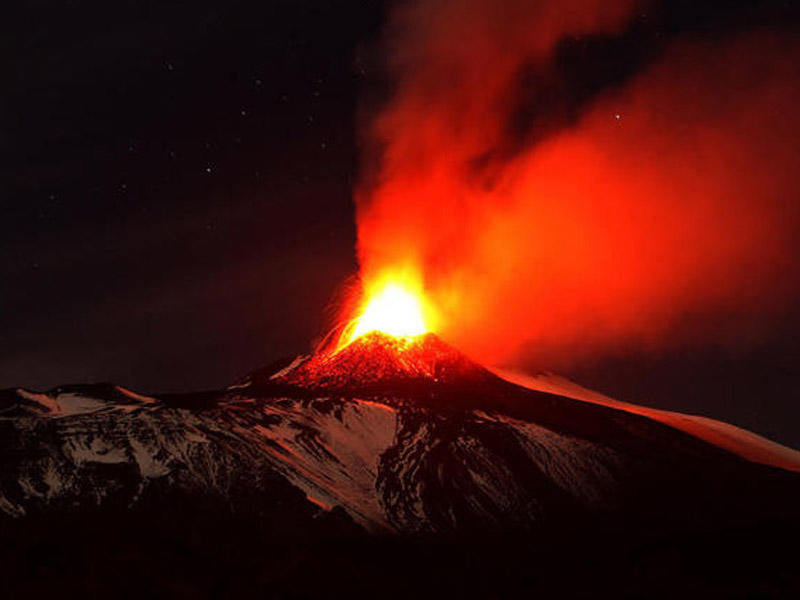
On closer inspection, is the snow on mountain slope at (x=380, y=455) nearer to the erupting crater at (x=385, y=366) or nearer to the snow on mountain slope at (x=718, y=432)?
the erupting crater at (x=385, y=366)

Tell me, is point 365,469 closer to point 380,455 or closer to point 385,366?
point 380,455

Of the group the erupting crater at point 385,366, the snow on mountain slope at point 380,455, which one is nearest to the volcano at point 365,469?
the snow on mountain slope at point 380,455

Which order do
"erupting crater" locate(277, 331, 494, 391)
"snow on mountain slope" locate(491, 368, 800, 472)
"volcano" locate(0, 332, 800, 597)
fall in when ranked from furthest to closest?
"snow on mountain slope" locate(491, 368, 800, 472), "erupting crater" locate(277, 331, 494, 391), "volcano" locate(0, 332, 800, 597)

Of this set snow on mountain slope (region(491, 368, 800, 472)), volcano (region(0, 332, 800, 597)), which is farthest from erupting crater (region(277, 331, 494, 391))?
snow on mountain slope (region(491, 368, 800, 472))

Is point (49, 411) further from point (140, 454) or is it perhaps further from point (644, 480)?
point (644, 480)

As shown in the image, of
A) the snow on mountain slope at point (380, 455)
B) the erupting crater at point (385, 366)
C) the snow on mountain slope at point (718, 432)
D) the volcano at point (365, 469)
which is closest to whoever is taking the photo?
the volcano at point (365, 469)

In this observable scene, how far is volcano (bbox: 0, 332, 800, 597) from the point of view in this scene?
86.9 m

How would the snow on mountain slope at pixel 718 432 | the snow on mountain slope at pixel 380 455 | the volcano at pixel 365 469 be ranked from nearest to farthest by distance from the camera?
the volcano at pixel 365 469 → the snow on mountain slope at pixel 380 455 → the snow on mountain slope at pixel 718 432

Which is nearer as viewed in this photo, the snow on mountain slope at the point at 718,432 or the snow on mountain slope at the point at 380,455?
the snow on mountain slope at the point at 380,455

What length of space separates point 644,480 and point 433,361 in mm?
40359

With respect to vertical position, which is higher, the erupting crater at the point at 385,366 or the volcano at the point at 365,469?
the erupting crater at the point at 385,366

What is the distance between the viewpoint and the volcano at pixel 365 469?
86.9 m

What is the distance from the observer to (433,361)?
149 metres

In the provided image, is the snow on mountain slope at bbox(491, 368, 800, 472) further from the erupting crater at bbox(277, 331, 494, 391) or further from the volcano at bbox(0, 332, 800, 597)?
the erupting crater at bbox(277, 331, 494, 391)
